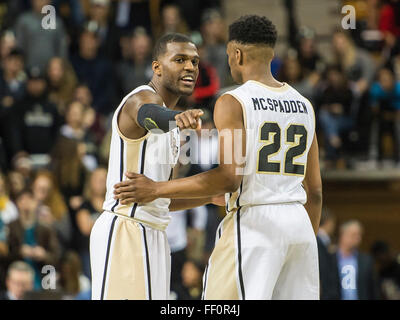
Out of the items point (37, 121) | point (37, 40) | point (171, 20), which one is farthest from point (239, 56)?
point (171, 20)

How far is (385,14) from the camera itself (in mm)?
13000

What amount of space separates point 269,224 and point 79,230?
5066 mm

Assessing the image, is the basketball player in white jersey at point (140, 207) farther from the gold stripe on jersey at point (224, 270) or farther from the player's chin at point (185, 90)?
the gold stripe on jersey at point (224, 270)

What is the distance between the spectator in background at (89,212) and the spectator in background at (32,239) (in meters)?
0.33

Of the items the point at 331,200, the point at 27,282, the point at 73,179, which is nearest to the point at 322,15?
the point at 331,200

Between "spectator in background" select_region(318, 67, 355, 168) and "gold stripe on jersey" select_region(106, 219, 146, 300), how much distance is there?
256 inches

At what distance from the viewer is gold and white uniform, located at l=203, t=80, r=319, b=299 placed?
15.6 ft

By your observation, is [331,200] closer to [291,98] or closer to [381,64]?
[381,64]

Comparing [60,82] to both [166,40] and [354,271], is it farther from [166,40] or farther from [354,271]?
[166,40]

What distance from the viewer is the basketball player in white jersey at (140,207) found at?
501 cm

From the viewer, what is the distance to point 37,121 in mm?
10578

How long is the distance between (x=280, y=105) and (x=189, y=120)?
650 mm

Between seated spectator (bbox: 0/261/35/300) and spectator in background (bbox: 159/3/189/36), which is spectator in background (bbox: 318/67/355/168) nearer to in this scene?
spectator in background (bbox: 159/3/189/36)

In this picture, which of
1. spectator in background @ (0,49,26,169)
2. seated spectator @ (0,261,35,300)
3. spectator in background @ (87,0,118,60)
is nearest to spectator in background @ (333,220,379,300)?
seated spectator @ (0,261,35,300)
